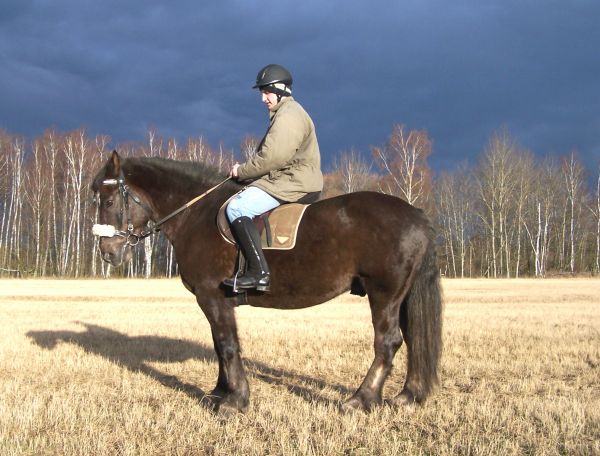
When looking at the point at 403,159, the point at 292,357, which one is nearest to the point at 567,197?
the point at 403,159

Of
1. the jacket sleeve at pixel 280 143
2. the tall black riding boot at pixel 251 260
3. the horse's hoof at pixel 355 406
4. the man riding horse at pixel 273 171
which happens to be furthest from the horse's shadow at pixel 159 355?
the jacket sleeve at pixel 280 143

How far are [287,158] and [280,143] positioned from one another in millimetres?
192

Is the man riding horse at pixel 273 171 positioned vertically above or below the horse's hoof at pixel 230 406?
above

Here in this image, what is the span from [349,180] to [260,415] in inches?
1870

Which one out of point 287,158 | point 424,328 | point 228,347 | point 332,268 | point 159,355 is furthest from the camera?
point 159,355

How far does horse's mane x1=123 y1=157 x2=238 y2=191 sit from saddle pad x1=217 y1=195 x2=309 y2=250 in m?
0.90

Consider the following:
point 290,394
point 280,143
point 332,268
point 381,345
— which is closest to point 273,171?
point 280,143

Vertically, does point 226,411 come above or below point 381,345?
below

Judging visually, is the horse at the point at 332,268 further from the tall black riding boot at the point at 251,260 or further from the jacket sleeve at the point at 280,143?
the jacket sleeve at the point at 280,143

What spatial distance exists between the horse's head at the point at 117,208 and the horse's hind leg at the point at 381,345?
3.09m

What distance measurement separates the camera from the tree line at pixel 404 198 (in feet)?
162

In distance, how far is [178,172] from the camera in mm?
6641

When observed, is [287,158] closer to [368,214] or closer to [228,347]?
[368,214]

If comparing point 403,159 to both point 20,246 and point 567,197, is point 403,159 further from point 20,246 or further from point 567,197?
point 20,246
